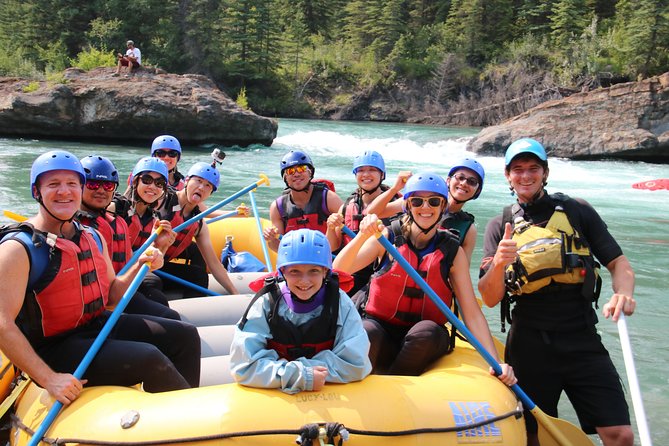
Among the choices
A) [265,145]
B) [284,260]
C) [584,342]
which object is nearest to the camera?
[284,260]

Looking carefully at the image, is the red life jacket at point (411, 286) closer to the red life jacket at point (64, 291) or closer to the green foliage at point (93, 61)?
the red life jacket at point (64, 291)

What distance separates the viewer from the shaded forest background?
1132 inches

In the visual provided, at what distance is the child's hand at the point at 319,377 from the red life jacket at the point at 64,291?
3.37 ft

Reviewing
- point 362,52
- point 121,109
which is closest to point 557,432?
point 121,109

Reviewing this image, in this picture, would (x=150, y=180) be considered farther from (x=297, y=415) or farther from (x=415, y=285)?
(x=297, y=415)

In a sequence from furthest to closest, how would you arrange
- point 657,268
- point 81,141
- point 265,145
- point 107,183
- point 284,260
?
point 265,145
point 81,141
point 657,268
point 107,183
point 284,260

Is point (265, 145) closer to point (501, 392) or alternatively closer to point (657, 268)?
point (657, 268)

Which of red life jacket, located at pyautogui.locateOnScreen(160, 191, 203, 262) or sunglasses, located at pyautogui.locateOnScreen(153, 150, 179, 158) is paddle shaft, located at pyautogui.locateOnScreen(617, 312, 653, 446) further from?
sunglasses, located at pyautogui.locateOnScreen(153, 150, 179, 158)

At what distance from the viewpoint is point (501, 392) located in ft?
8.79

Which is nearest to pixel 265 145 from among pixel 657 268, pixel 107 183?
pixel 657 268

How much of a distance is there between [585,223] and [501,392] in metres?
0.85

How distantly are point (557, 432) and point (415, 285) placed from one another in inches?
35.9

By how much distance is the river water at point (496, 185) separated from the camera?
15.9 feet

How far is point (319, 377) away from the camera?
2332mm
